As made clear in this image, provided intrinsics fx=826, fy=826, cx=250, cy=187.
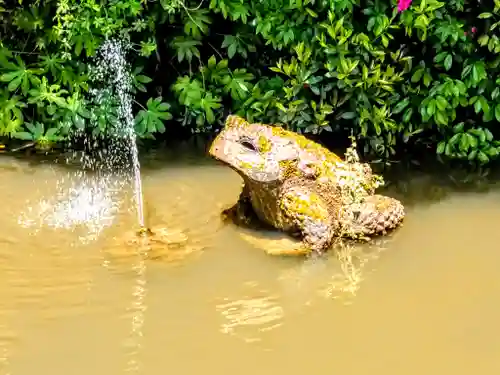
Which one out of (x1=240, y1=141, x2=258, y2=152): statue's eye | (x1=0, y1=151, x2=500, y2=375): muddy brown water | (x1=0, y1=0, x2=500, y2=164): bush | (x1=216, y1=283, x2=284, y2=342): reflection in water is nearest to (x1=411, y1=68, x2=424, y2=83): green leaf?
(x1=0, y1=0, x2=500, y2=164): bush

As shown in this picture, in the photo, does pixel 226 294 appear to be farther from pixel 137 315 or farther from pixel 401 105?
pixel 401 105

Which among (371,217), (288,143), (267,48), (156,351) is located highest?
(267,48)

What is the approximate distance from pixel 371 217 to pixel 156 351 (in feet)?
5.89

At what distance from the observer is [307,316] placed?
4070 millimetres

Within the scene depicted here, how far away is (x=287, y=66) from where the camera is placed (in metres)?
6.28

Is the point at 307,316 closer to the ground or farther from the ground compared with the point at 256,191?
closer to the ground

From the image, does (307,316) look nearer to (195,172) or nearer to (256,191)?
(256,191)

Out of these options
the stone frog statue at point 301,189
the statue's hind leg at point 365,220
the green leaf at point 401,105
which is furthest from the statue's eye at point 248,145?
the green leaf at point 401,105

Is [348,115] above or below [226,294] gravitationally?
above

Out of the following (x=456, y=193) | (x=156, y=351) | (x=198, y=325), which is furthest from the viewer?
(x=456, y=193)

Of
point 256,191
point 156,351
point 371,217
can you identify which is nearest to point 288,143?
point 256,191

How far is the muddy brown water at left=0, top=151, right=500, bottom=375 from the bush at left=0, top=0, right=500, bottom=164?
3.13ft

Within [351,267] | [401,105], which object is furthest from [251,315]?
[401,105]

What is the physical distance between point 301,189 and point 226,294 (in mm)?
939
